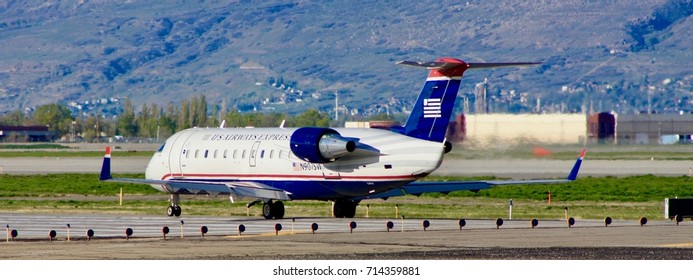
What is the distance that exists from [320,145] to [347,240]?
11607mm

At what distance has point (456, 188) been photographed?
58594 mm

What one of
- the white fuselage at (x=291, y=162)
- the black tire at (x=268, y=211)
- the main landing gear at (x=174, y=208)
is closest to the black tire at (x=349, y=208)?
the white fuselage at (x=291, y=162)

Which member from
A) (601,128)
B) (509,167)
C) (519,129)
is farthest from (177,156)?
(601,128)

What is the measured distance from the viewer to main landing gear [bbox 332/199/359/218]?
5816cm

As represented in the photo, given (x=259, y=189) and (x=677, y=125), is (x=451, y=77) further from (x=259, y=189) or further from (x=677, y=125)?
(x=677, y=125)

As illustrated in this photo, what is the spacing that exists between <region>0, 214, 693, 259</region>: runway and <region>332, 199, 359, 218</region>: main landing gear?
4.90 ft

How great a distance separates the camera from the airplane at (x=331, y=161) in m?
54.5

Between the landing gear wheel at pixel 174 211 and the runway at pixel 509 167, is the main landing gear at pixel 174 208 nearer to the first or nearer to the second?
the landing gear wheel at pixel 174 211

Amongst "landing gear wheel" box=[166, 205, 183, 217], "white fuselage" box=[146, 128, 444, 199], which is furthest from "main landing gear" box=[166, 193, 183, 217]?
"white fuselage" box=[146, 128, 444, 199]

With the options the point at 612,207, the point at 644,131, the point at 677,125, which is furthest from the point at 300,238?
→ the point at 677,125

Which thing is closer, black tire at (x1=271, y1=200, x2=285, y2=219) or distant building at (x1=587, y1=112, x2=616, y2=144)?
black tire at (x1=271, y1=200, x2=285, y2=219)

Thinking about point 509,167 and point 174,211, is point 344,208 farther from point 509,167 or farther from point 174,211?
point 509,167

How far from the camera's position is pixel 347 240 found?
146ft

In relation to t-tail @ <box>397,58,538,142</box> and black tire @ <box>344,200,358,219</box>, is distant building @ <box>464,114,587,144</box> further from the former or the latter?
t-tail @ <box>397,58,538,142</box>
